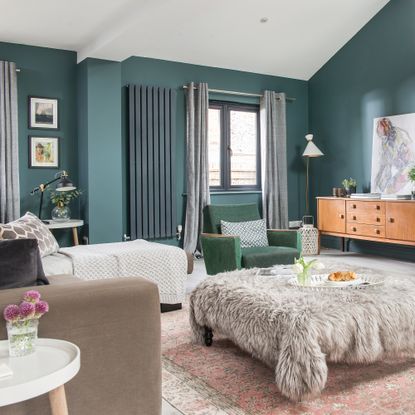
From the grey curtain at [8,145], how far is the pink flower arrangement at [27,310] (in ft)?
12.9

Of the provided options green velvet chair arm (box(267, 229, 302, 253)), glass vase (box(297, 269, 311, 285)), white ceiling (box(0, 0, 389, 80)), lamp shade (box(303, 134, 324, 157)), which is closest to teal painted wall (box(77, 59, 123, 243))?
white ceiling (box(0, 0, 389, 80))

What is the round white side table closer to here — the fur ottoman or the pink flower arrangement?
the pink flower arrangement

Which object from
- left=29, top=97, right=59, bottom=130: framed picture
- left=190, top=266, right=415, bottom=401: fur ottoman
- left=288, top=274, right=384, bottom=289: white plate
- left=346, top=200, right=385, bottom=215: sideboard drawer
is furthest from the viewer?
left=346, top=200, right=385, bottom=215: sideboard drawer

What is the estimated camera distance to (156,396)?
6.18 ft

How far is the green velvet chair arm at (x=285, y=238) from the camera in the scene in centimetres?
487

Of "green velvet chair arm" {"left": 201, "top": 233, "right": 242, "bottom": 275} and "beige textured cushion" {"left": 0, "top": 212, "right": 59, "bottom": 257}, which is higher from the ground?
"beige textured cushion" {"left": 0, "top": 212, "right": 59, "bottom": 257}

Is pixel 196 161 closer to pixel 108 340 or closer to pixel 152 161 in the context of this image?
pixel 152 161

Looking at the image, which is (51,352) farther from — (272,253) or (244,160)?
(244,160)

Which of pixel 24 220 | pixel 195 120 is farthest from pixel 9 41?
pixel 24 220

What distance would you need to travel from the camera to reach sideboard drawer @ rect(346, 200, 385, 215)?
578 centimetres

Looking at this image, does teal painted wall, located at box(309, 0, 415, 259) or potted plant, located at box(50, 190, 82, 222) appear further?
teal painted wall, located at box(309, 0, 415, 259)

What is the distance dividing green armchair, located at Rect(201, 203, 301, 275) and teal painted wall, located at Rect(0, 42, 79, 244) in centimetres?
171

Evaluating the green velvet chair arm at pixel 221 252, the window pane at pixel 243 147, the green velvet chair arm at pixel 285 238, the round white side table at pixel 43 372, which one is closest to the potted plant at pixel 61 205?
the green velvet chair arm at pixel 221 252

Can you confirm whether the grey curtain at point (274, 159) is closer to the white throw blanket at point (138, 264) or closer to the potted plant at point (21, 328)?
the white throw blanket at point (138, 264)
